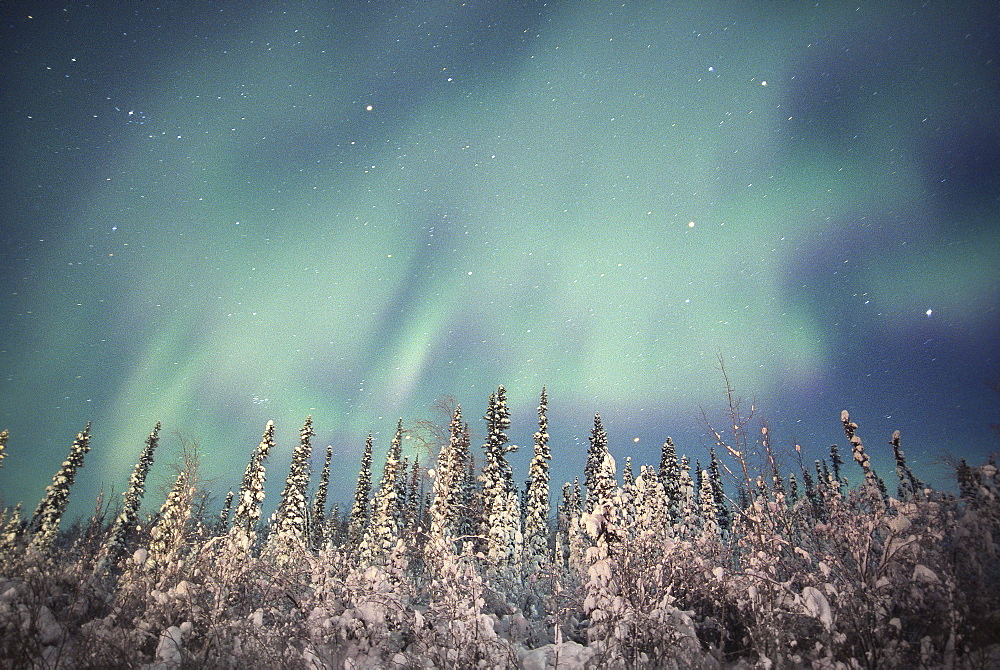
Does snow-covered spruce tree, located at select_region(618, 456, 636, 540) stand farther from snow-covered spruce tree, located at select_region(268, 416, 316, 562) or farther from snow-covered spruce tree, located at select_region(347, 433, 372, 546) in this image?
snow-covered spruce tree, located at select_region(347, 433, 372, 546)

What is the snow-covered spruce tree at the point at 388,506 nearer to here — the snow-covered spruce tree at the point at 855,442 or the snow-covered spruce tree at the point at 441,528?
the snow-covered spruce tree at the point at 441,528

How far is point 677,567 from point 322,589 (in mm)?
8710

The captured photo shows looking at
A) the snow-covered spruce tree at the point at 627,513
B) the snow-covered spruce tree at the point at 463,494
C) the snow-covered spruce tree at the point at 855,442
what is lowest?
the snow-covered spruce tree at the point at 627,513

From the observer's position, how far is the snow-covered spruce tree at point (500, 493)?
34281mm

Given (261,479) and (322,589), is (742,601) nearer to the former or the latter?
(322,589)

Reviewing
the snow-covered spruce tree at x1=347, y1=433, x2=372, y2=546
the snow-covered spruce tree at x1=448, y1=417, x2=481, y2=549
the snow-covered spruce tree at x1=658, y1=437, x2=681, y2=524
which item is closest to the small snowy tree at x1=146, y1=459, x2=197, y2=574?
the snow-covered spruce tree at x1=448, y1=417, x2=481, y2=549

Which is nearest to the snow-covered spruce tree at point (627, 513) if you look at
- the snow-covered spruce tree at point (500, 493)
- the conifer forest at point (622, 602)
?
the conifer forest at point (622, 602)

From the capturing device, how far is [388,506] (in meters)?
43.0

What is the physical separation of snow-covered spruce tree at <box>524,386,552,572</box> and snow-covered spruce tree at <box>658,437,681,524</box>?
703 inches

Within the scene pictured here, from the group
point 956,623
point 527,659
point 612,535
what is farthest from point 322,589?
point 956,623

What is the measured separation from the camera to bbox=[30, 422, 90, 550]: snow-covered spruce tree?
46312 mm

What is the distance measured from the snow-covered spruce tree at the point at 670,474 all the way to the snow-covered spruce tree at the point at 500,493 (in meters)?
22.7

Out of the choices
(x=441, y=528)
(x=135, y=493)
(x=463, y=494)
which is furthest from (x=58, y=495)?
(x=441, y=528)

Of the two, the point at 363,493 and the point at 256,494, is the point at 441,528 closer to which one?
the point at 256,494
